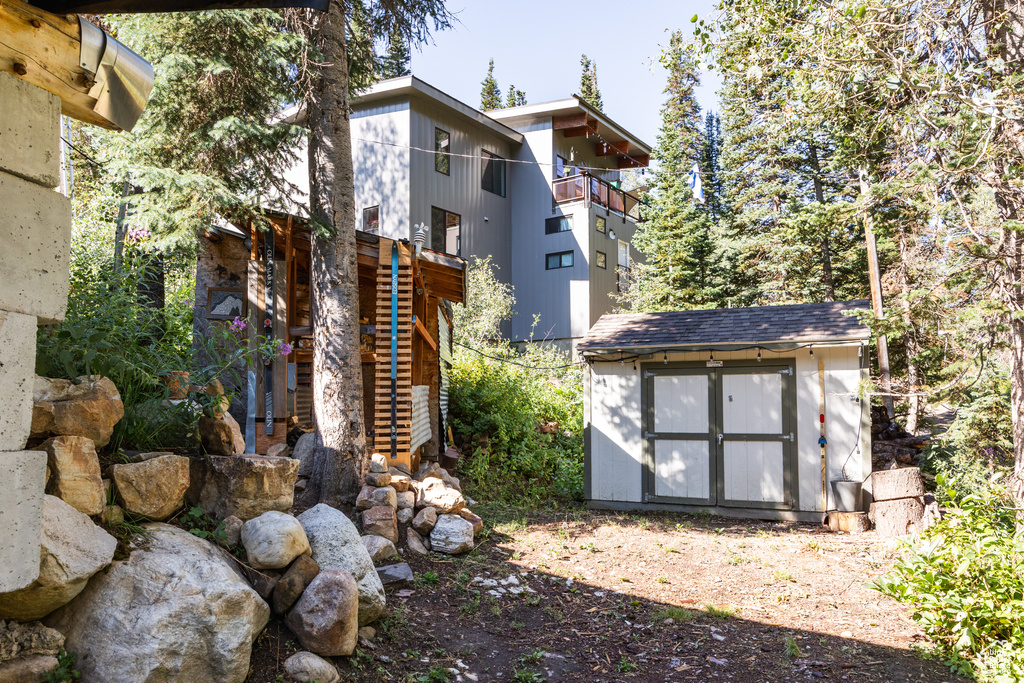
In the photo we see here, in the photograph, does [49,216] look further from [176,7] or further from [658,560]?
[658,560]

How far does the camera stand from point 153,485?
373 cm

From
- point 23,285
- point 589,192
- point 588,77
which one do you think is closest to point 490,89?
point 588,77

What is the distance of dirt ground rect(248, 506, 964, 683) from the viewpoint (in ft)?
14.6

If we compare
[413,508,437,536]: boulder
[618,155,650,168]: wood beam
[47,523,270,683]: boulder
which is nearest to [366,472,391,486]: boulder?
[413,508,437,536]: boulder

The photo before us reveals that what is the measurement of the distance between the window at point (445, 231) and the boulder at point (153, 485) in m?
14.0

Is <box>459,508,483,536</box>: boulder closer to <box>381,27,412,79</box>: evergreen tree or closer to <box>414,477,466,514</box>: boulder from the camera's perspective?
<box>414,477,466,514</box>: boulder

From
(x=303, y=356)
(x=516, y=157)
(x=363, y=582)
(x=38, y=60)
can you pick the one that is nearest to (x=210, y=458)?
(x=363, y=582)

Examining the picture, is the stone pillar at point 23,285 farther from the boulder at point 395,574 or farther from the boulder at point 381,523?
the boulder at point 381,523

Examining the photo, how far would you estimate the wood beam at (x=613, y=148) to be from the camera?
22281 mm

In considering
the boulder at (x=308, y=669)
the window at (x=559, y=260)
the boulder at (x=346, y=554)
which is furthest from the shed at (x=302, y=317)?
the window at (x=559, y=260)

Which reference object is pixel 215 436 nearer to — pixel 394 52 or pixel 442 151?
pixel 394 52

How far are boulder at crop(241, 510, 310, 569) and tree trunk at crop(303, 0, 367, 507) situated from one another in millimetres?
2716

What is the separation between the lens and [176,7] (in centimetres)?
268

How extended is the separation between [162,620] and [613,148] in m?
21.2
